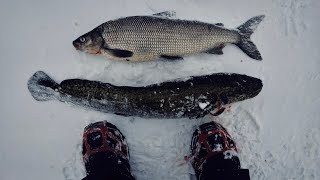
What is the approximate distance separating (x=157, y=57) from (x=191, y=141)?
94 centimetres

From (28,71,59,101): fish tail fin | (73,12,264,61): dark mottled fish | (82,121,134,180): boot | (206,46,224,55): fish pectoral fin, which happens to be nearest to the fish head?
(73,12,264,61): dark mottled fish

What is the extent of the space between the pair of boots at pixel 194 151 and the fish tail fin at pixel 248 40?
865 mm

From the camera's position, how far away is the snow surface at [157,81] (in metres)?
4.58

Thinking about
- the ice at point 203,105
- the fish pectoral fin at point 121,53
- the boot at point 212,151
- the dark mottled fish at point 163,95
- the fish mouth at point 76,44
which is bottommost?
the boot at point 212,151

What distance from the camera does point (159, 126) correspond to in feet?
15.2

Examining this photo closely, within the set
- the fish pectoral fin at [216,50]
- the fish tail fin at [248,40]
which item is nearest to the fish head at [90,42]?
the fish pectoral fin at [216,50]

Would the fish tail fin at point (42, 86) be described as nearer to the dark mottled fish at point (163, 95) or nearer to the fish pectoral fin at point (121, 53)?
the dark mottled fish at point (163, 95)

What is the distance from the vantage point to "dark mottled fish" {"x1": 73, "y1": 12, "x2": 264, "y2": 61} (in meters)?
4.47

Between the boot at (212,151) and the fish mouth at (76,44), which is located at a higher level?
the fish mouth at (76,44)

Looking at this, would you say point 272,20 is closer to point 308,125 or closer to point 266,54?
point 266,54

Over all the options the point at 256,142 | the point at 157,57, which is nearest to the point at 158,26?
the point at 157,57

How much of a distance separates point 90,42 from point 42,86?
0.67m

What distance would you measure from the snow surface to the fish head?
175 mm

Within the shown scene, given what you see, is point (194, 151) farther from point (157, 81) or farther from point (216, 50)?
point (216, 50)
